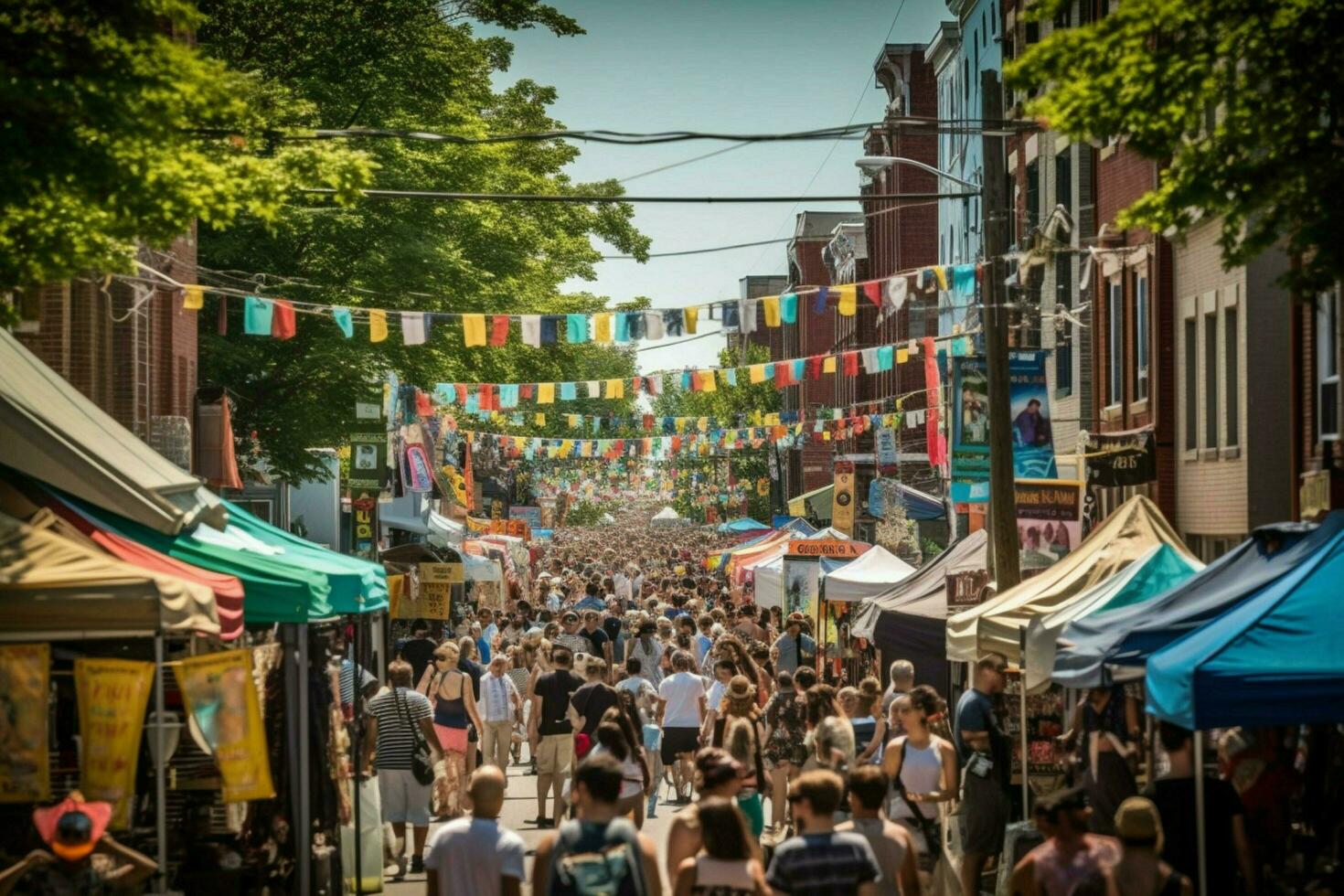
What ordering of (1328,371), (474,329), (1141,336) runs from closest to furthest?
1. (1328,371)
2. (1141,336)
3. (474,329)

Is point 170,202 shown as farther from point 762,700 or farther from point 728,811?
point 762,700

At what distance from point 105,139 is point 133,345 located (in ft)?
43.9

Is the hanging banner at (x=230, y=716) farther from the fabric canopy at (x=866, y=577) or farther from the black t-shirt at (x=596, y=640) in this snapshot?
the fabric canopy at (x=866, y=577)

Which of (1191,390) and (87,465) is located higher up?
(1191,390)

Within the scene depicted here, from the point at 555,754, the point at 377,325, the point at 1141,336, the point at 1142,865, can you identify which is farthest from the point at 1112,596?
the point at 377,325

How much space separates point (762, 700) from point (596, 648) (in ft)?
11.2

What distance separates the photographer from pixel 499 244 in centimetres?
4106

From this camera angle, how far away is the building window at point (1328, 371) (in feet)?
61.2

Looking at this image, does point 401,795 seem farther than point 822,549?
No

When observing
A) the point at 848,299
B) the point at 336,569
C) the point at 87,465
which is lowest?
the point at 336,569

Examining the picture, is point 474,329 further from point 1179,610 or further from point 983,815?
point 1179,610

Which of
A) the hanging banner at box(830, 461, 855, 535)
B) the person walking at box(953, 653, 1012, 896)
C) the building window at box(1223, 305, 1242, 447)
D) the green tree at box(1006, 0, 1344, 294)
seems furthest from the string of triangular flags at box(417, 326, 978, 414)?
the green tree at box(1006, 0, 1344, 294)

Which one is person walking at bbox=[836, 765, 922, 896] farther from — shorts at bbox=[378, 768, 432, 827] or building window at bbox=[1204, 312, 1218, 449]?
building window at bbox=[1204, 312, 1218, 449]

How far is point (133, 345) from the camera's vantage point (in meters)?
23.8
